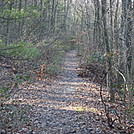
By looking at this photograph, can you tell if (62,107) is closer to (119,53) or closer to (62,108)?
(62,108)

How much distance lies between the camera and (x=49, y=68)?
1516 cm

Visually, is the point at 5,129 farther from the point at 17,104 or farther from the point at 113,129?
the point at 113,129

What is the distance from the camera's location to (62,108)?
820 cm

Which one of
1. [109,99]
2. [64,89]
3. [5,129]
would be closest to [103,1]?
[109,99]

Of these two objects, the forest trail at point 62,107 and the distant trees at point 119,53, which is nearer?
the forest trail at point 62,107

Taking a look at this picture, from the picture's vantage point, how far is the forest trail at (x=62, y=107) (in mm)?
6117

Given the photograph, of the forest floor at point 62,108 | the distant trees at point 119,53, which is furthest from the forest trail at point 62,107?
the distant trees at point 119,53

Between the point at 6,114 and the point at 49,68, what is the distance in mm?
8441

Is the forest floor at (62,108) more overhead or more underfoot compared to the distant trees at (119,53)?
more underfoot

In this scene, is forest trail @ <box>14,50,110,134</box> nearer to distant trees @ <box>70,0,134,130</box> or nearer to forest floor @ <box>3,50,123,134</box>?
forest floor @ <box>3,50,123,134</box>

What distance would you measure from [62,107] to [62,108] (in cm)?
16

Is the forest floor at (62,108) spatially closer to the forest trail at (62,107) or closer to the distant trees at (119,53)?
the forest trail at (62,107)

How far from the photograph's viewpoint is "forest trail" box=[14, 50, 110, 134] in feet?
20.1

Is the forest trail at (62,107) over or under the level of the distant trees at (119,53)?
under
